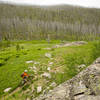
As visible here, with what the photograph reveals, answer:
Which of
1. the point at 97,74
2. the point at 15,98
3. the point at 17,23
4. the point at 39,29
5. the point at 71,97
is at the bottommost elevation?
the point at 15,98

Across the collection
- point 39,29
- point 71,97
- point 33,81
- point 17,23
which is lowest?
point 33,81

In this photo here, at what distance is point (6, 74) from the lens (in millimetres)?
14844

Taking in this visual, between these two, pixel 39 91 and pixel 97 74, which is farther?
pixel 39 91

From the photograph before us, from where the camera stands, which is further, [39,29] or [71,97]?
[39,29]

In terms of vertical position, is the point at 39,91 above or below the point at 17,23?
below

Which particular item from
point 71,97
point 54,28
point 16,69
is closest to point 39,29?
point 54,28

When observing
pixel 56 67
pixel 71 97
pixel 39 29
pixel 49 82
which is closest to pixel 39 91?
pixel 49 82

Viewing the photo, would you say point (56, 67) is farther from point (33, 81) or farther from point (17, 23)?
point (17, 23)

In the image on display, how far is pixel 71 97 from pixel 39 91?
225 inches

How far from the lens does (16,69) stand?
630 inches

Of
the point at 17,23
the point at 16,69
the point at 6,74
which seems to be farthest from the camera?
the point at 17,23

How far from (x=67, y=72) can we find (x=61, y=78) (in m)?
2.03

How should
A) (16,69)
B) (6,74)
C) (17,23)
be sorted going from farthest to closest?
1. (17,23)
2. (16,69)
3. (6,74)

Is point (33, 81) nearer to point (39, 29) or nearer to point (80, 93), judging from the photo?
point (80, 93)
